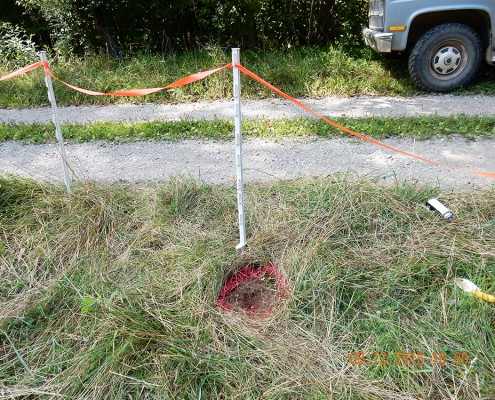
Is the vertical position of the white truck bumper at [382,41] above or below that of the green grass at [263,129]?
above

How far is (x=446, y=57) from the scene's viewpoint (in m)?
6.41

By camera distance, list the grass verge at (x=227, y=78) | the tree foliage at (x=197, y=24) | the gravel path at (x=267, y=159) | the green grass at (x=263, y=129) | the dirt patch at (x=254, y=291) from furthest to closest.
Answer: the tree foliage at (x=197, y=24), the grass verge at (x=227, y=78), the green grass at (x=263, y=129), the gravel path at (x=267, y=159), the dirt patch at (x=254, y=291)

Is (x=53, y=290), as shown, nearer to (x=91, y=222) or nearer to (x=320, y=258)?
(x=91, y=222)

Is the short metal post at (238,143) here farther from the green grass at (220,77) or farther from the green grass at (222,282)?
the green grass at (220,77)

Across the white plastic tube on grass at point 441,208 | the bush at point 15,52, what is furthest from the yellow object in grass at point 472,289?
the bush at point 15,52

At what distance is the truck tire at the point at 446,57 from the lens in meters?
6.30

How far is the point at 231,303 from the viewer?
115 inches

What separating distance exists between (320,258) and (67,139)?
404cm

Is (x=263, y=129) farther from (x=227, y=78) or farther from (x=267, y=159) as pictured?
(x=227, y=78)

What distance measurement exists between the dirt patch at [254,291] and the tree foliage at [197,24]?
22.6 feet

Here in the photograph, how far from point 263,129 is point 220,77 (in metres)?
2.19
